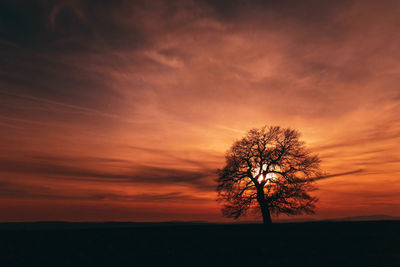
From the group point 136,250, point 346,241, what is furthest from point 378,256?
point 136,250

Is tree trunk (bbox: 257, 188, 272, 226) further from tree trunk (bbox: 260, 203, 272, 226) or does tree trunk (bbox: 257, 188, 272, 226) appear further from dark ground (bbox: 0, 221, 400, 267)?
dark ground (bbox: 0, 221, 400, 267)

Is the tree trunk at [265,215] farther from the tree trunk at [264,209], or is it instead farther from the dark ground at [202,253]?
the dark ground at [202,253]

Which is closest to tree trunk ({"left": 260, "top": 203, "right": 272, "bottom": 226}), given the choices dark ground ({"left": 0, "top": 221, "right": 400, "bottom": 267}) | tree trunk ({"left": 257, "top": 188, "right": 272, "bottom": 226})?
tree trunk ({"left": 257, "top": 188, "right": 272, "bottom": 226})

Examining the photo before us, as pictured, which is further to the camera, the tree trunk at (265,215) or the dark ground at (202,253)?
the tree trunk at (265,215)

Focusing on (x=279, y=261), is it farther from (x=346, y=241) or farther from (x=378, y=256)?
(x=346, y=241)

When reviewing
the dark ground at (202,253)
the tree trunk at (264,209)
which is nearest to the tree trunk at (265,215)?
the tree trunk at (264,209)

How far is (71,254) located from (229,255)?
7765 mm

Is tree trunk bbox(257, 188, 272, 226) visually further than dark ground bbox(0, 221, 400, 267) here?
Yes

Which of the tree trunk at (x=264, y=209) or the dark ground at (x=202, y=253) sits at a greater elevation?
the tree trunk at (x=264, y=209)

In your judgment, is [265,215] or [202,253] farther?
[265,215]

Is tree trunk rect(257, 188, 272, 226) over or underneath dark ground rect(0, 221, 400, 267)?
over

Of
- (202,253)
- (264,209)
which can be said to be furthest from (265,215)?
(202,253)

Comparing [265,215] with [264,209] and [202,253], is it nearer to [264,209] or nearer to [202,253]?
[264,209]

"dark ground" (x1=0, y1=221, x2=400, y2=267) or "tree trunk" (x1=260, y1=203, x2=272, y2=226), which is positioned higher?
"tree trunk" (x1=260, y1=203, x2=272, y2=226)
